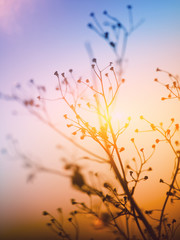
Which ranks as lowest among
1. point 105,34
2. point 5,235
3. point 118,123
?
point 5,235

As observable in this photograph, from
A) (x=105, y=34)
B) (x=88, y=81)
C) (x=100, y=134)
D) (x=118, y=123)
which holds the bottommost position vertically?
(x=100, y=134)

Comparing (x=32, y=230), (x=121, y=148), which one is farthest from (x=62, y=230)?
(x=32, y=230)

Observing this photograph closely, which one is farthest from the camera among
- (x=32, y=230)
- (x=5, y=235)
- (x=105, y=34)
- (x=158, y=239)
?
(x=5, y=235)

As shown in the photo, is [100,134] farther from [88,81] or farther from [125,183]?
[88,81]

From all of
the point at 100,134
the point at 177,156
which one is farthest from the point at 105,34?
the point at 177,156

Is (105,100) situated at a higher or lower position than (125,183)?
higher

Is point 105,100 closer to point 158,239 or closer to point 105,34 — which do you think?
point 105,34

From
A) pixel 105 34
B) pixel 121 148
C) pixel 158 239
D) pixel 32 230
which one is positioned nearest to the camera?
pixel 158 239

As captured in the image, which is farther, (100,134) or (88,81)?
(88,81)

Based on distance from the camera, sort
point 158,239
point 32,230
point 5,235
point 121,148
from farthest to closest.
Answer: point 5,235 < point 32,230 < point 121,148 < point 158,239
